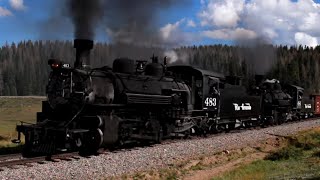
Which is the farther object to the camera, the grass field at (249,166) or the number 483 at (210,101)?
the number 483 at (210,101)

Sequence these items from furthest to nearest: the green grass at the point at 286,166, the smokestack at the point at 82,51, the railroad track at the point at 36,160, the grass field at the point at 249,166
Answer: the smokestack at the point at 82,51 → the railroad track at the point at 36,160 → the green grass at the point at 286,166 → the grass field at the point at 249,166

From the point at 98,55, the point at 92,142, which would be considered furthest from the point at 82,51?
the point at 98,55

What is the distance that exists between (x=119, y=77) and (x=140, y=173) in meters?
5.31

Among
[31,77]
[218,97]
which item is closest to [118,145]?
[218,97]

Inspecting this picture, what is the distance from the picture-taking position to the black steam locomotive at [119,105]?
14406 millimetres

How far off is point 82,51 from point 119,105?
2.38m

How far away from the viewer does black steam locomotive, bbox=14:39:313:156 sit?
47.3 feet

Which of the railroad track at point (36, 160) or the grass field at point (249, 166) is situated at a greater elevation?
the railroad track at point (36, 160)

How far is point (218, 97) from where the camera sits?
23.1 m

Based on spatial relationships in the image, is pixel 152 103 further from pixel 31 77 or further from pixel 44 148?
pixel 31 77

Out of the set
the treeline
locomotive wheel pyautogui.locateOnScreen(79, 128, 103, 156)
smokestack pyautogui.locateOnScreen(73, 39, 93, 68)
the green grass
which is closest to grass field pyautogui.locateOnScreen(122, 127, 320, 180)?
the green grass

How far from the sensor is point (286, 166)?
46.0ft

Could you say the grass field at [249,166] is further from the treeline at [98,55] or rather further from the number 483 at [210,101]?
the treeline at [98,55]

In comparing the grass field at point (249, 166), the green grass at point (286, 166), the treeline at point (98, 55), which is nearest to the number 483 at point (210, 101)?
the grass field at point (249, 166)
